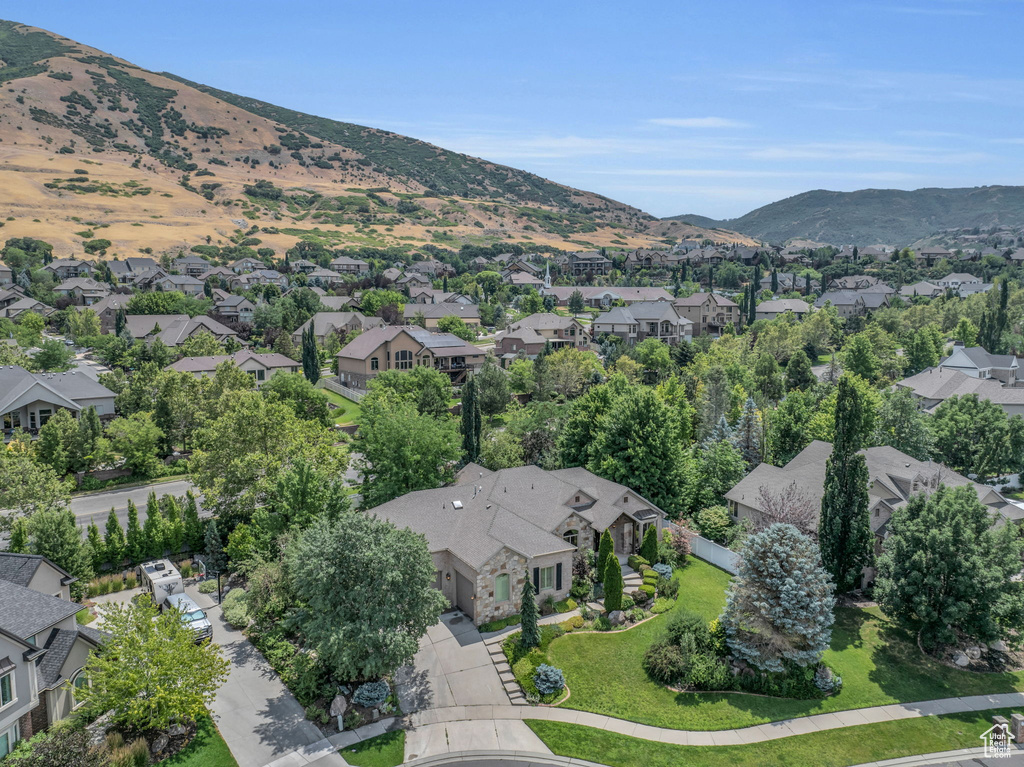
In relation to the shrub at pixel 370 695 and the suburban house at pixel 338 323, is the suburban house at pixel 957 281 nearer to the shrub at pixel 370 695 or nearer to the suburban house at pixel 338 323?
the suburban house at pixel 338 323

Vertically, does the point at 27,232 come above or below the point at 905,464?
above

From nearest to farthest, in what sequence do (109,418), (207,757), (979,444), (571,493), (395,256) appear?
(207,757) < (571,493) < (979,444) < (109,418) < (395,256)

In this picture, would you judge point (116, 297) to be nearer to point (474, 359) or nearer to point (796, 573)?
point (474, 359)

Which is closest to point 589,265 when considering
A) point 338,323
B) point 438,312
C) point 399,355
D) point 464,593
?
point 438,312

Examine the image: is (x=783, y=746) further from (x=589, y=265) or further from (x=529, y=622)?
(x=589, y=265)

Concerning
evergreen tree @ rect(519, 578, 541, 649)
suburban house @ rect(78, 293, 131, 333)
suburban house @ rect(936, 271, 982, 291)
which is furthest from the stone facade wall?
suburban house @ rect(936, 271, 982, 291)

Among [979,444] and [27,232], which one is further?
[27,232]

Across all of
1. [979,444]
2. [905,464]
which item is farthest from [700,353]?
[905,464]
